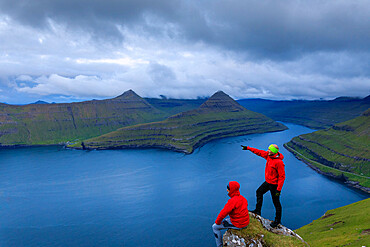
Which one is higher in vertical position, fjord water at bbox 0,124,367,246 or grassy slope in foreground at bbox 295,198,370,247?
grassy slope in foreground at bbox 295,198,370,247

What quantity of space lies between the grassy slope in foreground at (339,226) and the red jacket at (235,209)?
172 feet

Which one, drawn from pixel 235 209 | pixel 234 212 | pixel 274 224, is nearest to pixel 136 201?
pixel 274 224

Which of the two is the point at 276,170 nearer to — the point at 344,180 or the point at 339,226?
the point at 339,226

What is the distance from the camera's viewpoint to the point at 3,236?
9238 centimetres


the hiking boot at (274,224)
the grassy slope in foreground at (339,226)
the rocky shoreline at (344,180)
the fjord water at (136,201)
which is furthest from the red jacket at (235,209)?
the rocky shoreline at (344,180)

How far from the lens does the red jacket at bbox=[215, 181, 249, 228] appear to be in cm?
1517

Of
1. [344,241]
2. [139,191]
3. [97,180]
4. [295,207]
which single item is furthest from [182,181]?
[344,241]

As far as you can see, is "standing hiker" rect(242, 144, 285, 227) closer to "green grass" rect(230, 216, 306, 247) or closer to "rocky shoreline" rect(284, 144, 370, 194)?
"green grass" rect(230, 216, 306, 247)

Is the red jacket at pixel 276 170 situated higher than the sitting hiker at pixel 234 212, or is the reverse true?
the red jacket at pixel 276 170

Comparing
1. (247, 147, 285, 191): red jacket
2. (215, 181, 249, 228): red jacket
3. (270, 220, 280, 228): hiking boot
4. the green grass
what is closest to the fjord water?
(270, 220, 280, 228): hiking boot

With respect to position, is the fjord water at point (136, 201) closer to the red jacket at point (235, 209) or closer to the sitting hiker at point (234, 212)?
the sitting hiker at point (234, 212)

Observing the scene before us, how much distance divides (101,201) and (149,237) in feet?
156

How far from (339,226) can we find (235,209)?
263ft

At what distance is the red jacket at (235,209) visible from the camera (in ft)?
49.8
